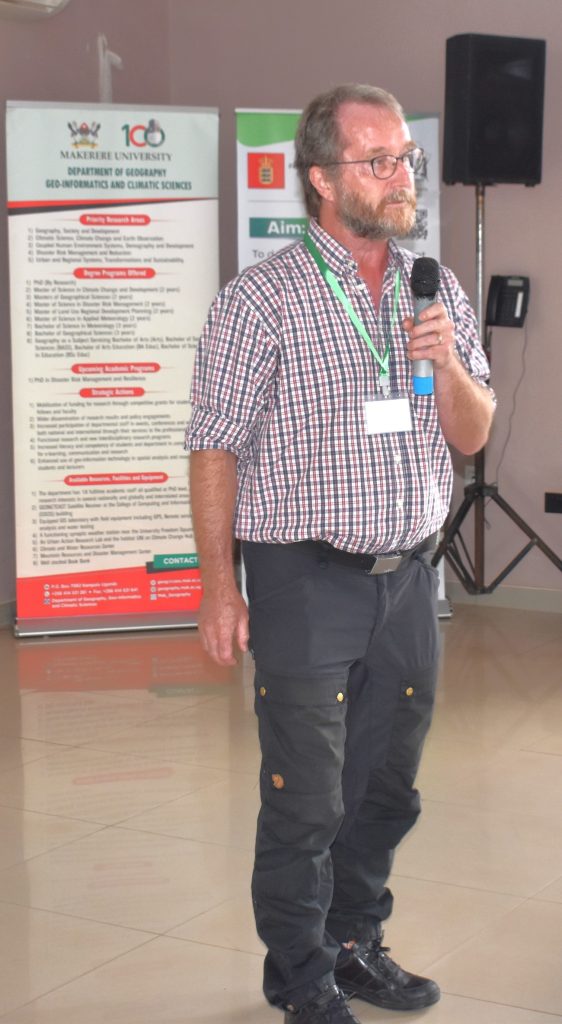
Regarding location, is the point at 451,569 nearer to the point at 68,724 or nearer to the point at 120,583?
the point at 120,583

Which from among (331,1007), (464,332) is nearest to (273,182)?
(464,332)

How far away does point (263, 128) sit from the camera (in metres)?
5.76

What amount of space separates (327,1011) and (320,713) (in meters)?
0.53

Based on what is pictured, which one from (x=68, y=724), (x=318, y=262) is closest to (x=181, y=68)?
(x=68, y=724)

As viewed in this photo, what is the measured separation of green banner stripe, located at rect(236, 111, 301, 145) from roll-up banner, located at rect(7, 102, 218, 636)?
15cm

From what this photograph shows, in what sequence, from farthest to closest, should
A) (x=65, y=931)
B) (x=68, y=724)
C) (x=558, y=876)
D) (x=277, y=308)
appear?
1. (x=68, y=724)
2. (x=558, y=876)
3. (x=65, y=931)
4. (x=277, y=308)

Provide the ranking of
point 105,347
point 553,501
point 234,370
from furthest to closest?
point 553,501
point 105,347
point 234,370

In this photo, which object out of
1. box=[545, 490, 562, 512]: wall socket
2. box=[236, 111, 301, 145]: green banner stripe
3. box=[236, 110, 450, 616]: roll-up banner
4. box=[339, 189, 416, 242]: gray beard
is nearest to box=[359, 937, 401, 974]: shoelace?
box=[339, 189, 416, 242]: gray beard

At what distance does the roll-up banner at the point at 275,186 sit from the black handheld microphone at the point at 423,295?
3602 mm

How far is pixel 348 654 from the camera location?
2.32m

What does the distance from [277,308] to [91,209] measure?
11.9 ft

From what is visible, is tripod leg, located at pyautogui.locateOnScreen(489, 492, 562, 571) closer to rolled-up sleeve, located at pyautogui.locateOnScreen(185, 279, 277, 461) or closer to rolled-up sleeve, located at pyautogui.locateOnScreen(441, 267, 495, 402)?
rolled-up sleeve, located at pyautogui.locateOnScreen(441, 267, 495, 402)

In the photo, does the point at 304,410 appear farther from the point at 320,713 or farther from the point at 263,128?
the point at 263,128

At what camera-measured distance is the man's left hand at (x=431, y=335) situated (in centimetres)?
216
